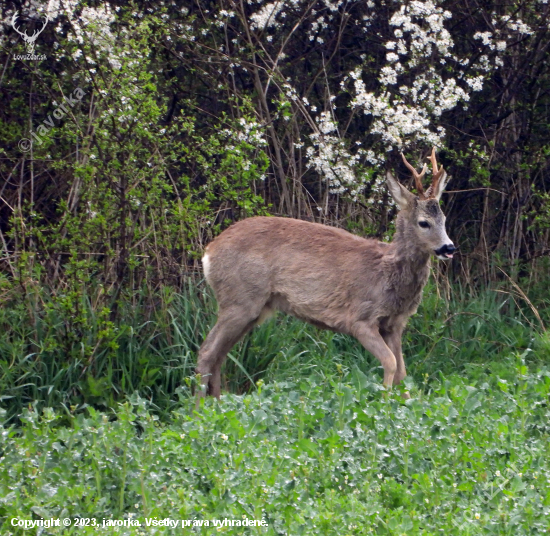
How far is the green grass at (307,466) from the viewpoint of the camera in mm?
3947

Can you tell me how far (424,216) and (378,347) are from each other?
1.04m

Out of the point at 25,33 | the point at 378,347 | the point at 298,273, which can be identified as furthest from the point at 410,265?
the point at 25,33

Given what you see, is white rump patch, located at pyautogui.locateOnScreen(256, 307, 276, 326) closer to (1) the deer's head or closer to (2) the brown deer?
(2) the brown deer

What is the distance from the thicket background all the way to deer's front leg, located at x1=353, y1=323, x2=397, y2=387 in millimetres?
1073

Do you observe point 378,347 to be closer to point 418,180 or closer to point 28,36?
point 418,180

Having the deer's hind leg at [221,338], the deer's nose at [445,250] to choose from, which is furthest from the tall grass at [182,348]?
the deer's nose at [445,250]

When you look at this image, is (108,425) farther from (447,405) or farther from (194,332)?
(194,332)

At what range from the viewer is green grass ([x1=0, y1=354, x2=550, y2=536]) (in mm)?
3947

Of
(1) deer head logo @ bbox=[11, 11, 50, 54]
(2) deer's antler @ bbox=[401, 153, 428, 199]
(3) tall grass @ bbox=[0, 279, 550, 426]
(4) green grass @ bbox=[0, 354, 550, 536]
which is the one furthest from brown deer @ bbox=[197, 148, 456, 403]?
(1) deer head logo @ bbox=[11, 11, 50, 54]

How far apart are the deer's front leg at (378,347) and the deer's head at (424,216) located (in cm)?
73

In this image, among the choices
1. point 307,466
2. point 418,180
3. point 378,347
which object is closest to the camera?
point 307,466

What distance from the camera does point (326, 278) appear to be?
705cm

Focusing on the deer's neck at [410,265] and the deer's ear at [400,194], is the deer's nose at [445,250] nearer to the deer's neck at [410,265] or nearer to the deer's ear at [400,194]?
the deer's neck at [410,265]

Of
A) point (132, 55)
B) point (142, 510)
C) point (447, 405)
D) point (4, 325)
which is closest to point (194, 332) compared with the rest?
point (4, 325)
